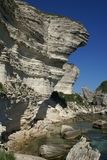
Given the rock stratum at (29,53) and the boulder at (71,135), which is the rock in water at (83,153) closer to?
the rock stratum at (29,53)

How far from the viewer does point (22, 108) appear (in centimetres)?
3725

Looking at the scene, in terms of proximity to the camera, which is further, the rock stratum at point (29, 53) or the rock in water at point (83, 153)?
the rock stratum at point (29, 53)

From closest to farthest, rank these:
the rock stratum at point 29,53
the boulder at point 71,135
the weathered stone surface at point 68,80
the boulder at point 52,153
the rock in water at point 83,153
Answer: the rock in water at point 83,153
the boulder at point 52,153
the rock stratum at point 29,53
the boulder at point 71,135
the weathered stone surface at point 68,80

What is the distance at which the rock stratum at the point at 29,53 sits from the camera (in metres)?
34.6

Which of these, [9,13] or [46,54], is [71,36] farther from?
[9,13]

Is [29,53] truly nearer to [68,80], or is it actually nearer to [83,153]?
[83,153]

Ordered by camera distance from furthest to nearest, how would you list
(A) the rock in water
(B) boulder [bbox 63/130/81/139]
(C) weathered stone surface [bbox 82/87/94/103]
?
(C) weathered stone surface [bbox 82/87/94/103]
(B) boulder [bbox 63/130/81/139]
(A) the rock in water

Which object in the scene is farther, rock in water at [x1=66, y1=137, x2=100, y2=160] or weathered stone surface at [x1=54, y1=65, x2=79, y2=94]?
weathered stone surface at [x1=54, y1=65, x2=79, y2=94]

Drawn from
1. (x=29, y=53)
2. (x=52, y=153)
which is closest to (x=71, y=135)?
(x=52, y=153)

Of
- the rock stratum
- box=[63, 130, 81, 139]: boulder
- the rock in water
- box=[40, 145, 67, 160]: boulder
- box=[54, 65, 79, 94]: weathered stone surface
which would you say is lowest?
the rock in water

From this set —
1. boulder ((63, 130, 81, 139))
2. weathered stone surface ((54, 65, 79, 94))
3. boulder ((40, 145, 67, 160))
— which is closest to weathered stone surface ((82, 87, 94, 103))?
weathered stone surface ((54, 65, 79, 94))

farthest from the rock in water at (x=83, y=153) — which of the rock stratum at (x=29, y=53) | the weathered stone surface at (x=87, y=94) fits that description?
the weathered stone surface at (x=87, y=94)

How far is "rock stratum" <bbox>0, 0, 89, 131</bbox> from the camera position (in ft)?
113

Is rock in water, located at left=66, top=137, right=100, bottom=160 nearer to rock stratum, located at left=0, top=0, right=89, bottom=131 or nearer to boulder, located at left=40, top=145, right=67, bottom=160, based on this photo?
boulder, located at left=40, top=145, right=67, bottom=160
